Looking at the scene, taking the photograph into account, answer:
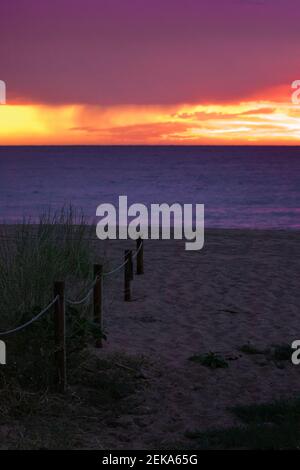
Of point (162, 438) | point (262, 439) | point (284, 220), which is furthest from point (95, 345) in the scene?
point (284, 220)

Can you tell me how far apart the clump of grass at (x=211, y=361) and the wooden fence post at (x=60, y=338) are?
6.41 ft

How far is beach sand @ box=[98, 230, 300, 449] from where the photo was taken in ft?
21.8

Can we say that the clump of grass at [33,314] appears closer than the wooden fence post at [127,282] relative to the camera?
Yes

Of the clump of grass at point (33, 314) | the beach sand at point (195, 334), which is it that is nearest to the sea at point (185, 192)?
the beach sand at point (195, 334)

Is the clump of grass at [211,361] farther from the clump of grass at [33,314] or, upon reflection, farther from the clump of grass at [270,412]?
the clump of grass at [33,314]

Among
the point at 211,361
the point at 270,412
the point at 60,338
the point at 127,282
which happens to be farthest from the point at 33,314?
the point at 127,282

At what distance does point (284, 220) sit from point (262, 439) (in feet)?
105

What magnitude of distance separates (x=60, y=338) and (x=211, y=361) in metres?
2.14

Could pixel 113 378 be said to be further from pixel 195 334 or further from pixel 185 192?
pixel 185 192

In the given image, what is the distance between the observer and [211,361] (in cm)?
812

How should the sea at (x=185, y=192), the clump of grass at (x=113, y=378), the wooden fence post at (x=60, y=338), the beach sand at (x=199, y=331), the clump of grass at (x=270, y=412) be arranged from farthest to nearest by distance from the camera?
the sea at (x=185, y=192), the clump of grass at (x=113, y=378), the wooden fence post at (x=60, y=338), the beach sand at (x=199, y=331), the clump of grass at (x=270, y=412)

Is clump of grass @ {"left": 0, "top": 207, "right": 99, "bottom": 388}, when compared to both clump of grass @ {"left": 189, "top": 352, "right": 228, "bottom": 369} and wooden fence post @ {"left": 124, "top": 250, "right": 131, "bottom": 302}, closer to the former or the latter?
clump of grass @ {"left": 189, "top": 352, "right": 228, "bottom": 369}

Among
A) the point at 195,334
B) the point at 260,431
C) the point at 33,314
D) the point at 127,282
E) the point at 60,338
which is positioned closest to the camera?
the point at 260,431

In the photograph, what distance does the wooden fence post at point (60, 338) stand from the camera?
6789mm
